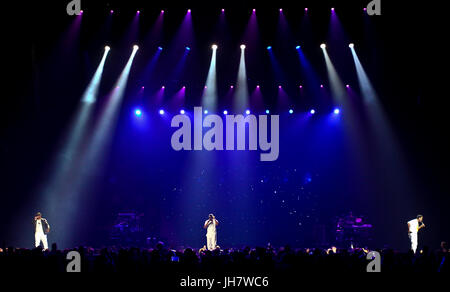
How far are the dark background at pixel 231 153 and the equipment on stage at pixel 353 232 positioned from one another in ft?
3.23

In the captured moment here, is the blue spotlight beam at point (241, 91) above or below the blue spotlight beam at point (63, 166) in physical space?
above

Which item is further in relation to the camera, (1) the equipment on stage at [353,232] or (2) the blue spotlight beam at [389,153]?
(2) the blue spotlight beam at [389,153]

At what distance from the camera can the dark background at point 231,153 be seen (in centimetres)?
1417

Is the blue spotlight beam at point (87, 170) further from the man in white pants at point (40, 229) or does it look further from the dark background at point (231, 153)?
the man in white pants at point (40, 229)

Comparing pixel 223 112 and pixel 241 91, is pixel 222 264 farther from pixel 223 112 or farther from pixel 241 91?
pixel 223 112

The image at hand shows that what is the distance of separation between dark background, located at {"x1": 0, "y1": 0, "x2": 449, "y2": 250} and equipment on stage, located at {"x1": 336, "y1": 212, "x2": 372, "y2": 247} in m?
0.98

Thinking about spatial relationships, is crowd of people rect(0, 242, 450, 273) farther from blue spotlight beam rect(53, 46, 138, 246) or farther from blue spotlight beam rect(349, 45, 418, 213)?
blue spotlight beam rect(53, 46, 138, 246)

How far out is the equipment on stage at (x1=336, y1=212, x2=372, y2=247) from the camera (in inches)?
668

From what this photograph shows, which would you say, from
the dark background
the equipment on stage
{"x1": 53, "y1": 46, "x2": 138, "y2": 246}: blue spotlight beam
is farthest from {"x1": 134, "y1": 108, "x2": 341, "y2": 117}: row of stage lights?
the equipment on stage

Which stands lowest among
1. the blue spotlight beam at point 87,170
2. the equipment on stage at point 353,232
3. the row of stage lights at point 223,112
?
the equipment on stage at point 353,232

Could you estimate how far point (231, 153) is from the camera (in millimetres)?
19172

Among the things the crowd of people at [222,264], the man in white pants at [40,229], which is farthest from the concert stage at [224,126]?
the crowd of people at [222,264]

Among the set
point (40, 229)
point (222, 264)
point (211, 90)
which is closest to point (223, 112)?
point (211, 90)

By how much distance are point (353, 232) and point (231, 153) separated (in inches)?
247
